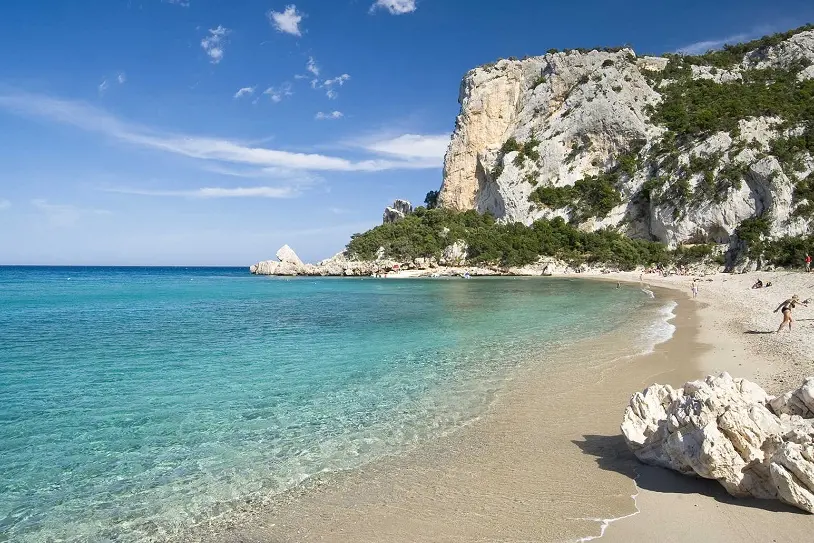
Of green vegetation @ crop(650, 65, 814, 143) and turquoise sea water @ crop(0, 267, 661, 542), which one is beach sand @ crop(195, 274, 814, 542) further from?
green vegetation @ crop(650, 65, 814, 143)

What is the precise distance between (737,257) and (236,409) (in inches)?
2368

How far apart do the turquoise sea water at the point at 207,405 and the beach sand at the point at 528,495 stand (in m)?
0.57

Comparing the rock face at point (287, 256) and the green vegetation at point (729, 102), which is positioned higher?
the green vegetation at point (729, 102)

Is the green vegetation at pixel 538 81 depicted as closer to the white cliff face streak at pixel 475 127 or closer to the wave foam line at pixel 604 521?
the white cliff face streak at pixel 475 127

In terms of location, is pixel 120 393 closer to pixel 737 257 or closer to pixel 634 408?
pixel 634 408

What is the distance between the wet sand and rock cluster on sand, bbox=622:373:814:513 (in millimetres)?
763

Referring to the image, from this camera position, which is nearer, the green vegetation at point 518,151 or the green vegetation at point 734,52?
the green vegetation at point 518,151

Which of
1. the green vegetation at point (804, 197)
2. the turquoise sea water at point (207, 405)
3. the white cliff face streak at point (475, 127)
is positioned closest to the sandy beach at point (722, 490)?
the turquoise sea water at point (207, 405)

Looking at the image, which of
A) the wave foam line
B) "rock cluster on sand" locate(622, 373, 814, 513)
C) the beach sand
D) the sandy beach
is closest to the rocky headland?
the sandy beach

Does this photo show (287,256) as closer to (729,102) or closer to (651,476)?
(729,102)

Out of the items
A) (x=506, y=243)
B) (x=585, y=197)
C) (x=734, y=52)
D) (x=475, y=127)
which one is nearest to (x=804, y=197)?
(x=585, y=197)

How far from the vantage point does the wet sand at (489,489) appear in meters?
4.86

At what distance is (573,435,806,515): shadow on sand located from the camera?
4953mm

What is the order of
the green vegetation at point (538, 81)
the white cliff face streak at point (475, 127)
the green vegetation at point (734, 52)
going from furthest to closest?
1. the green vegetation at point (538, 81)
2. the white cliff face streak at point (475, 127)
3. the green vegetation at point (734, 52)
